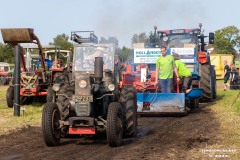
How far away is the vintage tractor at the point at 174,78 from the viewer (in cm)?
1116

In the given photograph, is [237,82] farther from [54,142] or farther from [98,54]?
[54,142]

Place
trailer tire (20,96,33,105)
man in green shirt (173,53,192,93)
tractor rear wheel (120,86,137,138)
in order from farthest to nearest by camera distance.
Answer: trailer tire (20,96,33,105), man in green shirt (173,53,192,93), tractor rear wheel (120,86,137,138)

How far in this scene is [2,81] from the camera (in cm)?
3438

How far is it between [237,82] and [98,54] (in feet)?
50.0

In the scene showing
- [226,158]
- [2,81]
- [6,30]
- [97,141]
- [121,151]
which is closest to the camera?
[226,158]

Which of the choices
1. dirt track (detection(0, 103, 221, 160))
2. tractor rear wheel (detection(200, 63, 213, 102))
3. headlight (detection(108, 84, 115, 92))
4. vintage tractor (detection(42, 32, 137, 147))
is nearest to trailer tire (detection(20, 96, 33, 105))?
dirt track (detection(0, 103, 221, 160))

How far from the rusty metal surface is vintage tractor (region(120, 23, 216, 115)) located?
273 cm

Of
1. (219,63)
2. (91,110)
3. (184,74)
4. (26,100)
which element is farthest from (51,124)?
(219,63)

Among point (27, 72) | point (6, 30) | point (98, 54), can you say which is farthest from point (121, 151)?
point (27, 72)

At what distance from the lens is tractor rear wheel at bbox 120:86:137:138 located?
7660 mm

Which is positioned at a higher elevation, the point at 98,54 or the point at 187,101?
the point at 98,54

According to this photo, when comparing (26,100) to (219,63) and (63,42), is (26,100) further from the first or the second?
(63,42)

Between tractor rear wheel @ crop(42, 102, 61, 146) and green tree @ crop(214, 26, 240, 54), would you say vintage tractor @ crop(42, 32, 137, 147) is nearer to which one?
tractor rear wheel @ crop(42, 102, 61, 146)

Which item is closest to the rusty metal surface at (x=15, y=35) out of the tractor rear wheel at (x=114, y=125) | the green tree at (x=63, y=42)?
the tractor rear wheel at (x=114, y=125)
